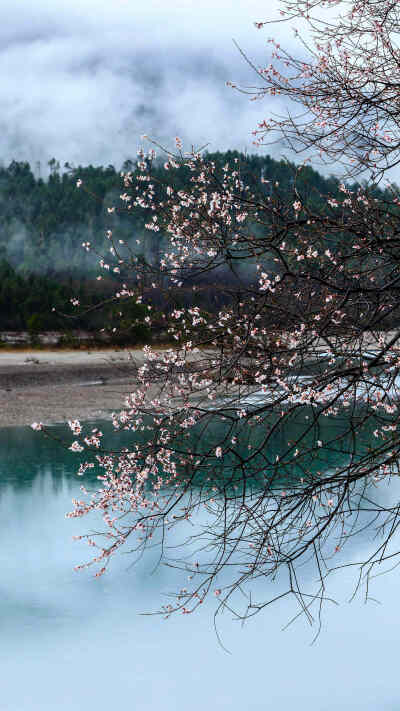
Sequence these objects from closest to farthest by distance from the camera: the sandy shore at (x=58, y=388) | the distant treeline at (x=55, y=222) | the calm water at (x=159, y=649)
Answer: the calm water at (x=159, y=649), the sandy shore at (x=58, y=388), the distant treeline at (x=55, y=222)

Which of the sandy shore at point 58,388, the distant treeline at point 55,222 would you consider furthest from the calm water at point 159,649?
the distant treeline at point 55,222

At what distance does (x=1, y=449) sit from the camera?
825 inches

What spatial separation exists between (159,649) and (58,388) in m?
23.5

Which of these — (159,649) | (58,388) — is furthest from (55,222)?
(159,649)

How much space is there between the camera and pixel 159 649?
10328 mm

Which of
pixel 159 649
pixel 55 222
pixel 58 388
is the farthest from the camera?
pixel 55 222

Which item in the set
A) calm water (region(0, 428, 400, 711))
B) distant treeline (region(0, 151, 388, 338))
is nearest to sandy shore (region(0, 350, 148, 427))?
calm water (region(0, 428, 400, 711))

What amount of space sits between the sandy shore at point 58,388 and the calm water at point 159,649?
783cm

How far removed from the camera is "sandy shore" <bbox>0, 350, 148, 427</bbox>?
25869mm

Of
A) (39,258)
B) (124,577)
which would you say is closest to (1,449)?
(124,577)

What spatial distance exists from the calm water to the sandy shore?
783 centimetres

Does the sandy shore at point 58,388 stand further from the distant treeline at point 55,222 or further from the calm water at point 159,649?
the distant treeline at point 55,222

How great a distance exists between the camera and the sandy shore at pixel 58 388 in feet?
84.9

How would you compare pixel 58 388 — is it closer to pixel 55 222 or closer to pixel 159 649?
pixel 159 649
